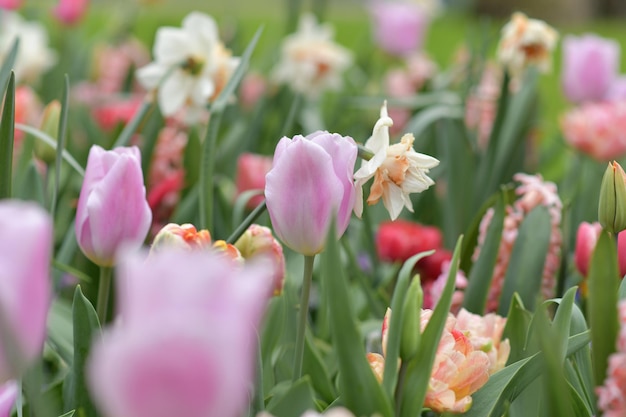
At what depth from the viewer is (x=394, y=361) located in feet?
1.82

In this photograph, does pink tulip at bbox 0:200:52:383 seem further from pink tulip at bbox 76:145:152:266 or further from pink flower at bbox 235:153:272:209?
pink flower at bbox 235:153:272:209

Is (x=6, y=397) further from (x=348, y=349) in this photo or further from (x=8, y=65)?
(x=8, y=65)

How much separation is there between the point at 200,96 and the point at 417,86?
3.57 ft

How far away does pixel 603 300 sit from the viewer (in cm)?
56

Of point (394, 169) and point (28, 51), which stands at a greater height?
point (394, 169)

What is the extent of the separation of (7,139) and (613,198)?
0.46 metres

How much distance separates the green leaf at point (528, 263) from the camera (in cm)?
91

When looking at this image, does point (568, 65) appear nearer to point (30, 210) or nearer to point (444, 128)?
point (444, 128)

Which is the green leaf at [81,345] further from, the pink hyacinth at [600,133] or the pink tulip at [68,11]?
the pink tulip at [68,11]

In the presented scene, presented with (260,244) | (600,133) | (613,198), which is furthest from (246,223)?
(600,133)

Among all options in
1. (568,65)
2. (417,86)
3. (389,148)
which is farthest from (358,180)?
(417,86)

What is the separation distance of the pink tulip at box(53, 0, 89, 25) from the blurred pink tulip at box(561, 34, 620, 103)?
1251mm

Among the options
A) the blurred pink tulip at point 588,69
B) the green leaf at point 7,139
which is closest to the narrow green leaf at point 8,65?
the green leaf at point 7,139

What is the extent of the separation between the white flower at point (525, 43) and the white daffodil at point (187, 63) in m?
0.45
